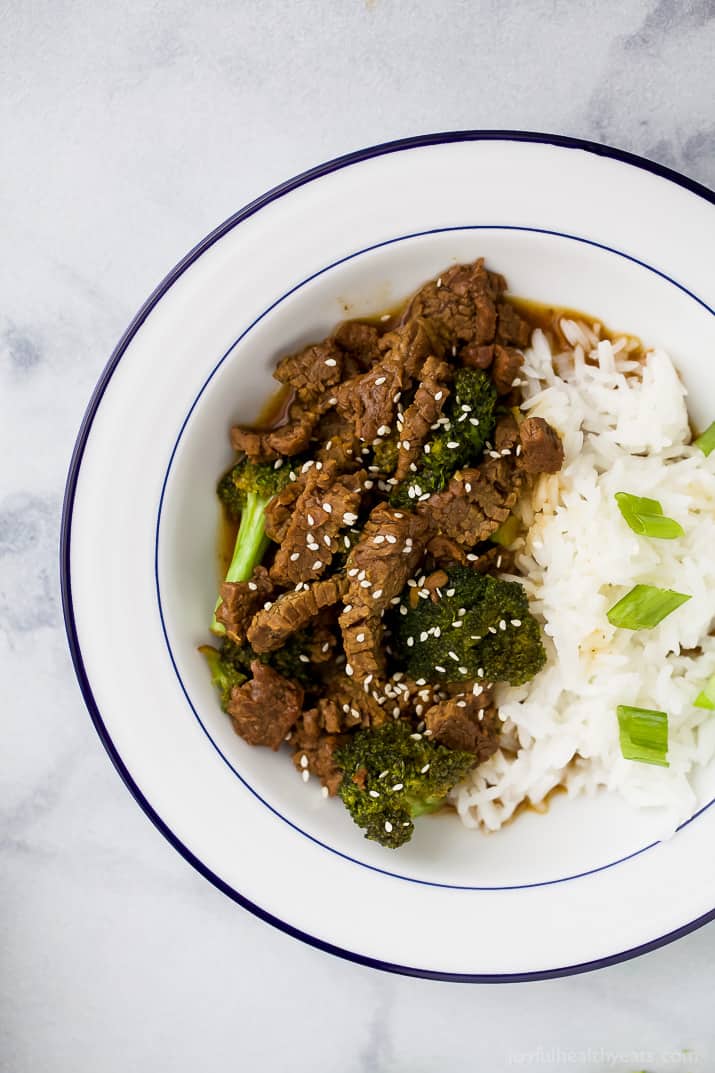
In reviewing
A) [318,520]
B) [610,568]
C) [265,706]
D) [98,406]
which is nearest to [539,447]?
[610,568]

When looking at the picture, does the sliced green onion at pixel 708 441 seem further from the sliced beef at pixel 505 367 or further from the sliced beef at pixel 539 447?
the sliced beef at pixel 505 367

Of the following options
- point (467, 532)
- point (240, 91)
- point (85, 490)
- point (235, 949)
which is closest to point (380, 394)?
point (467, 532)

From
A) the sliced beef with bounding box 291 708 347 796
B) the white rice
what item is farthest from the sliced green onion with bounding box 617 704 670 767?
the sliced beef with bounding box 291 708 347 796

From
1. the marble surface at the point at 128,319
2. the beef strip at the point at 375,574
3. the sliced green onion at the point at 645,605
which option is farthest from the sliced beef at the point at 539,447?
the marble surface at the point at 128,319

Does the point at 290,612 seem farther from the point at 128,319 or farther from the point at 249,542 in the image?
the point at 128,319

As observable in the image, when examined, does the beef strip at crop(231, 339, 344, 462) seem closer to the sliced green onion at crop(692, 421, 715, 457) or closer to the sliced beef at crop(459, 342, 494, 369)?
the sliced beef at crop(459, 342, 494, 369)

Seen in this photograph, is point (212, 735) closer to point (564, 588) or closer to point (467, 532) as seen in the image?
point (467, 532)
